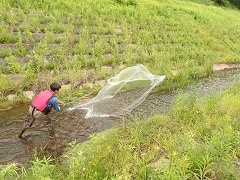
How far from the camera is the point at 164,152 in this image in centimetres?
513

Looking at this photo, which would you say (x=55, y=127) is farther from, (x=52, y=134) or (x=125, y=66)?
(x=125, y=66)

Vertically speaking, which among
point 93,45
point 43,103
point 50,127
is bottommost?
point 50,127

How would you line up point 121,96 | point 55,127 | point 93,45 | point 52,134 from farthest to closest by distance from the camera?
point 93,45
point 121,96
point 55,127
point 52,134

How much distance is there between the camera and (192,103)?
23.2ft

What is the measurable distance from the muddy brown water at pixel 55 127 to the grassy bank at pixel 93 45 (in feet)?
3.39

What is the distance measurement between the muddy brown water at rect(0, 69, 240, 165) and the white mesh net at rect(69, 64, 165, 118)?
0.28 meters

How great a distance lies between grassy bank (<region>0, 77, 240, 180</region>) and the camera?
3.89 m

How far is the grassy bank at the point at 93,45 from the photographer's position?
984 centimetres

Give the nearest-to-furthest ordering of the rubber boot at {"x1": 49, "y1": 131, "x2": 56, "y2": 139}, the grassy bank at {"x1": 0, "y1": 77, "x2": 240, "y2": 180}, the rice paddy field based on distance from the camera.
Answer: the grassy bank at {"x1": 0, "y1": 77, "x2": 240, "y2": 180} → the rice paddy field → the rubber boot at {"x1": 49, "y1": 131, "x2": 56, "y2": 139}

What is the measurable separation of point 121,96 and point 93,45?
465cm

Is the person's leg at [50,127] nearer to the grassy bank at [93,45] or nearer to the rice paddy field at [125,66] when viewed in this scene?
the rice paddy field at [125,66]

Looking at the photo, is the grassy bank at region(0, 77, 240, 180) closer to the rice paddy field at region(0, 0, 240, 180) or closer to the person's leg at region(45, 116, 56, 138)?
the rice paddy field at region(0, 0, 240, 180)

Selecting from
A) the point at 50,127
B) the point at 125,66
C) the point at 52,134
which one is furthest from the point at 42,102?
the point at 125,66

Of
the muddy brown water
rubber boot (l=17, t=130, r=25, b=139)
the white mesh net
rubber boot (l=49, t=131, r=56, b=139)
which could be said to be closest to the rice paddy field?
the muddy brown water
